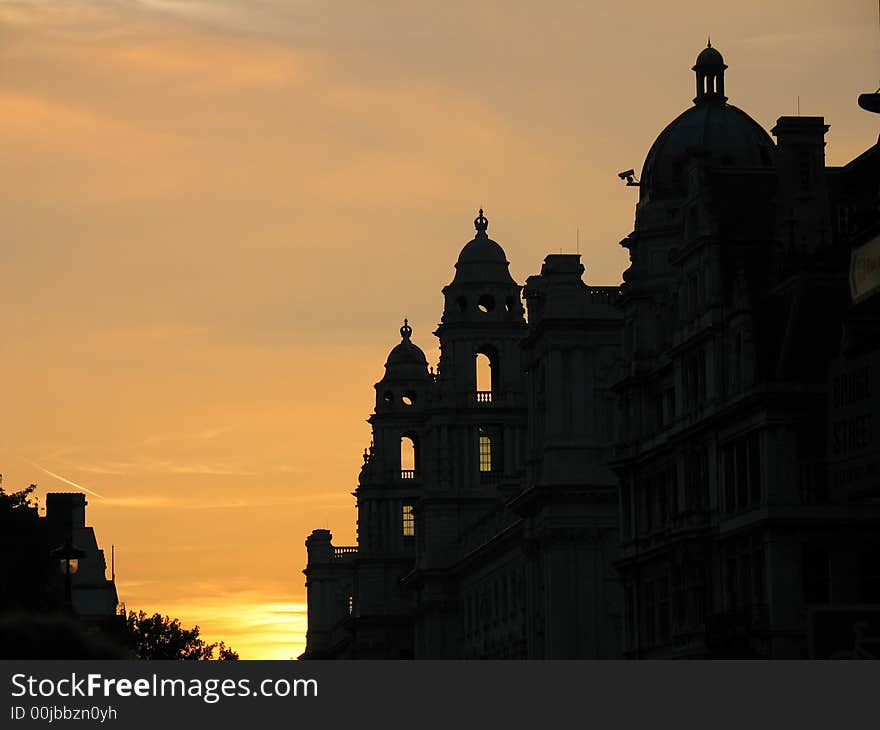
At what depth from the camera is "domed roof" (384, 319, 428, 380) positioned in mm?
183000

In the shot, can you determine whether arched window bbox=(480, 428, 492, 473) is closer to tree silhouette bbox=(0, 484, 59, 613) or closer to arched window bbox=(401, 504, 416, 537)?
arched window bbox=(401, 504, 416, 537)

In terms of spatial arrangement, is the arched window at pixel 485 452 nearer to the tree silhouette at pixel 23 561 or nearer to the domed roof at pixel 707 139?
the tree silhouette at pixel 23 561

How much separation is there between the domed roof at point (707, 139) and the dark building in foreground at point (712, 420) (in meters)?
0.09

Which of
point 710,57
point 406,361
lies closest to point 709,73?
point 710,57

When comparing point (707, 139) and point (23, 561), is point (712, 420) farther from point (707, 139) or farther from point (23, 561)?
point (23, 561)

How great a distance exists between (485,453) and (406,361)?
31405 mm

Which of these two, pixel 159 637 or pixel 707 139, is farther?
pixel 159 637

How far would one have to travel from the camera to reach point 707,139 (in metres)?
87.7

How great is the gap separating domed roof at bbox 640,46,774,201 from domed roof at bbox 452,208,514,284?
6007 centimetres

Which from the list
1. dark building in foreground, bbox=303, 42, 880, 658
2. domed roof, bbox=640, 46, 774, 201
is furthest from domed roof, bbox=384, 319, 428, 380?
domed roof, bbox=640, 46, 774, 201

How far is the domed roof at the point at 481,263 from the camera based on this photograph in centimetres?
15038
